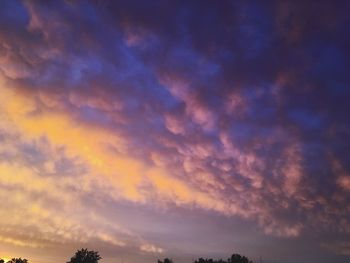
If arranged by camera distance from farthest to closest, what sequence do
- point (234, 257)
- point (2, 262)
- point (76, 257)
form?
1. point (2, 262)
2. point (234, 257)
3. point (76, 257)

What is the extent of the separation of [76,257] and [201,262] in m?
37.1

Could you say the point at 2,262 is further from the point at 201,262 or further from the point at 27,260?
the point at 201,262

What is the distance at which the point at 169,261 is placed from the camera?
10938cm

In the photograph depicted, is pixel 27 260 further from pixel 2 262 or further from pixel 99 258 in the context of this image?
pixel 99 258

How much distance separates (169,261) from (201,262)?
10.2 m

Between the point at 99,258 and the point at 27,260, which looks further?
the point at 27,260

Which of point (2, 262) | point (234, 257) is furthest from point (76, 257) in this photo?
point (234, 257)

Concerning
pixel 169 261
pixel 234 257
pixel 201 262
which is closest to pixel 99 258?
pixel 169 261

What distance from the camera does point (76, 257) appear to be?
9919 cm

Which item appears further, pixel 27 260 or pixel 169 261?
pixel 27 260

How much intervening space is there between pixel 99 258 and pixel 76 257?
6018 millimetres

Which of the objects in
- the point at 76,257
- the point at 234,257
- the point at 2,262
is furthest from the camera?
the point at 2,262

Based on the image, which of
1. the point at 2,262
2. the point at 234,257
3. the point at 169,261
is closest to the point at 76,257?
the point at 169,261

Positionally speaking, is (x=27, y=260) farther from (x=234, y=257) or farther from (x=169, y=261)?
(x=234, y=257)
